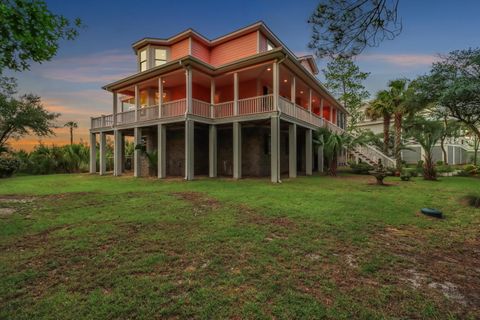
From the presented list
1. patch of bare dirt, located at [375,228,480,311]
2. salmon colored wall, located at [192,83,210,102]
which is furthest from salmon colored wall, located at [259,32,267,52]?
patch of bare dirt, located at [375,228,480,311]

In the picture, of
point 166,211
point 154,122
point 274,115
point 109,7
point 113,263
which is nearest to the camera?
point 113,263

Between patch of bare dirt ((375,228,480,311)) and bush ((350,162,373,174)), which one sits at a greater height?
bush ((350,162,373,174))

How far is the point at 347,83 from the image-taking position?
2595cm

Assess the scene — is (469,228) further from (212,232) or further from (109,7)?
(109,7)

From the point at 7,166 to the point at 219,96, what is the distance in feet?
52.8

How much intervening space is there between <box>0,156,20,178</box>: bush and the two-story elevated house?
545 cm

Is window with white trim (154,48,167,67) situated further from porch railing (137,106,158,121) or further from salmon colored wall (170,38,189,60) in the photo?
porch railing (137,106,158,121)

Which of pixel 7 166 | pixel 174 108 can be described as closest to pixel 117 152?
pixel 174 108

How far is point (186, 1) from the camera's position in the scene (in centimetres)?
853

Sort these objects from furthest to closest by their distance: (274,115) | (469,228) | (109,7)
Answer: (274,115), (109,7), (469,228)

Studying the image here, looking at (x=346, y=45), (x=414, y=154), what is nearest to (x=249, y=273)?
(x=346, y=45)

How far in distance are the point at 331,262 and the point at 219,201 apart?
4.31 metres

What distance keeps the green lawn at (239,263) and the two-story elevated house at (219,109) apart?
22.0 ft

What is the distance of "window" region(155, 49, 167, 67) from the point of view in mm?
17609
